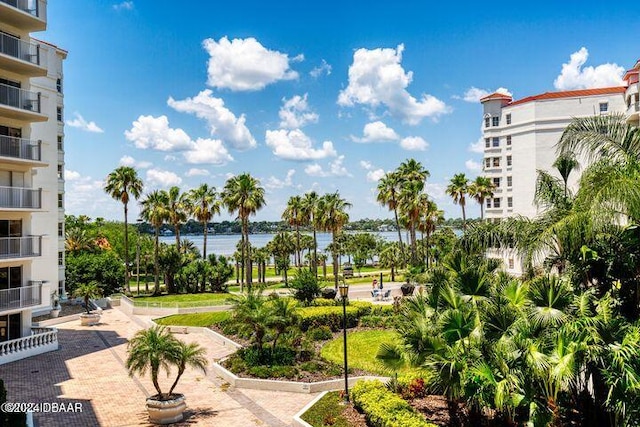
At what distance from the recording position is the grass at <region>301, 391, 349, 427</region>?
16531 millimetres

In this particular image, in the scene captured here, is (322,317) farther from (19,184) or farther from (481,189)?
(481,189)

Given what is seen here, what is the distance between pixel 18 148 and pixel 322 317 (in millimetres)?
20425

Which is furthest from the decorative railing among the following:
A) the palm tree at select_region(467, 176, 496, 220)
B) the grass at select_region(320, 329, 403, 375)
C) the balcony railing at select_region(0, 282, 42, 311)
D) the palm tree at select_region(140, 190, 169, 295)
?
the palm tree at select_region(467, 176, 496, 220)

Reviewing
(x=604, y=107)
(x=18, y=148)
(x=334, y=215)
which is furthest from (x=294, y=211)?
(x=18, y=148)

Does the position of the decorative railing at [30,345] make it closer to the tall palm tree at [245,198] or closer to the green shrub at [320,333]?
the green shrub at [320,333]

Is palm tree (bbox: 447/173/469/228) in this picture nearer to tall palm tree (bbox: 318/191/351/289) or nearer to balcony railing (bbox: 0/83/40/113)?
tall palm tree (bbox: 318/191/351/289)

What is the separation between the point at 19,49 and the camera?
2747 centimetres

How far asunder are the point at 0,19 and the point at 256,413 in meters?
24.8

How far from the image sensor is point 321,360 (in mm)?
24891

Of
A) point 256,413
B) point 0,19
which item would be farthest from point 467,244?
point 0,19

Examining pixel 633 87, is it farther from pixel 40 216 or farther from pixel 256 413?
pixel 40 216

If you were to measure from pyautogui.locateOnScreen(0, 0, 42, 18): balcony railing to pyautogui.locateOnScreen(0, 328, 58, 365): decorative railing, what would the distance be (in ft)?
58.1

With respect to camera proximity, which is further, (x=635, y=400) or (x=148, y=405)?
(x=148, y=405)

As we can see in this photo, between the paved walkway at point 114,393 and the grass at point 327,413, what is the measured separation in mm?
880
